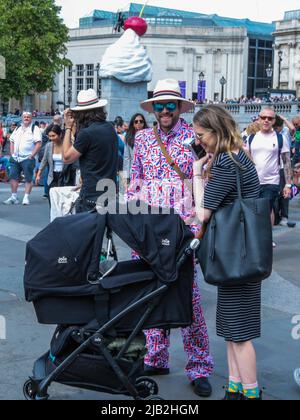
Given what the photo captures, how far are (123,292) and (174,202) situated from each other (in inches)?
40.1

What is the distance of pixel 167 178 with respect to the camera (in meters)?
4.82

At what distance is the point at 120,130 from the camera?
1538 cm

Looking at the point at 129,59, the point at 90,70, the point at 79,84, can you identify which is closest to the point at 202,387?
the point at 129,59

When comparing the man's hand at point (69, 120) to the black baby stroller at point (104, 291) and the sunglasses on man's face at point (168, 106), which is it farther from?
the black baby stroller at point (104, 291)

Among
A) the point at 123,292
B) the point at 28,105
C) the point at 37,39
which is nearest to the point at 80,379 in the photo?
the point at 123,292

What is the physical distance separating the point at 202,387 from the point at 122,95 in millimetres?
18571

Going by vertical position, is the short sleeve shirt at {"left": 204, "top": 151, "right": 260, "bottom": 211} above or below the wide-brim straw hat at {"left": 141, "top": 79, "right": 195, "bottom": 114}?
below

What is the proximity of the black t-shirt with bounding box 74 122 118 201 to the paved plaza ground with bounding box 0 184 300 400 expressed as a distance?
125cm

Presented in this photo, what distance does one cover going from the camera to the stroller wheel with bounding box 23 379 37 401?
414 centimetres

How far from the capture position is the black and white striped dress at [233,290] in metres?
4.03

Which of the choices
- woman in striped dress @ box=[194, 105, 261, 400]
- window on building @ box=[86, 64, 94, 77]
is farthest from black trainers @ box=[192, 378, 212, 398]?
window on building @ box=[86, 64, 94, 77]

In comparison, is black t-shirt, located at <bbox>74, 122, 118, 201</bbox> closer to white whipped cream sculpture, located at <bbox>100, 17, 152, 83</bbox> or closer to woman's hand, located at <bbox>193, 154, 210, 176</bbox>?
woman's hand, located at <bbox>193, 154, 210, 176</bbox>

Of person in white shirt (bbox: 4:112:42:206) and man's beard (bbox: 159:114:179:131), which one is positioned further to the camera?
person in white shirt (bbox: 4:112:42:206)
